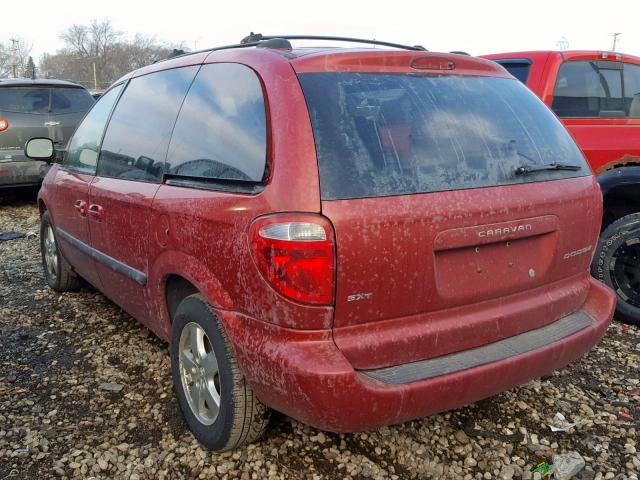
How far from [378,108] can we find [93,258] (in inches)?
89.7

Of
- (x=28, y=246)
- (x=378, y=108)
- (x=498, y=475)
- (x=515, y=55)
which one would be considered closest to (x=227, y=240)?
(x=378, y=108)

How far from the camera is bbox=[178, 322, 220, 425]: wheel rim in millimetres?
2592

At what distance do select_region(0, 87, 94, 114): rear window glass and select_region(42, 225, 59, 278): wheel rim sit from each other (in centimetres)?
419

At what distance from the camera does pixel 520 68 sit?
511 centimetres

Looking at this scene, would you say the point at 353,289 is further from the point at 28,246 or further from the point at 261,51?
the point at 28,246

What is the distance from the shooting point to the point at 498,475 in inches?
98.8

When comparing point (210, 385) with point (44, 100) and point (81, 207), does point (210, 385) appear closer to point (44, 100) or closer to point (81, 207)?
point (81, 207)

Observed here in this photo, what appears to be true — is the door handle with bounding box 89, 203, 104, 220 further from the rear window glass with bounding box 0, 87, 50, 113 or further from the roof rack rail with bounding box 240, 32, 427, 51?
the rear window glass with bounding box 0, 87, 50, 113

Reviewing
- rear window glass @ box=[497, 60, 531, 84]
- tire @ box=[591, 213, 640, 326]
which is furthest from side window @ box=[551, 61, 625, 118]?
tire @ box=[591, 213, 640, 326]

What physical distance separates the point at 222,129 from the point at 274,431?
141 centimetres

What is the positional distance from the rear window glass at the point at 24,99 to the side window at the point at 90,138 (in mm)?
4799

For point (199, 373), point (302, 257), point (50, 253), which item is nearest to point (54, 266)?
point (50, 253)

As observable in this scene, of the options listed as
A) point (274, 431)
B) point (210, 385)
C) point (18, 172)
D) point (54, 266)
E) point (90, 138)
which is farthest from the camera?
point (18, 172)

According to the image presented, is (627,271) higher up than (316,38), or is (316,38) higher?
(316,38)
